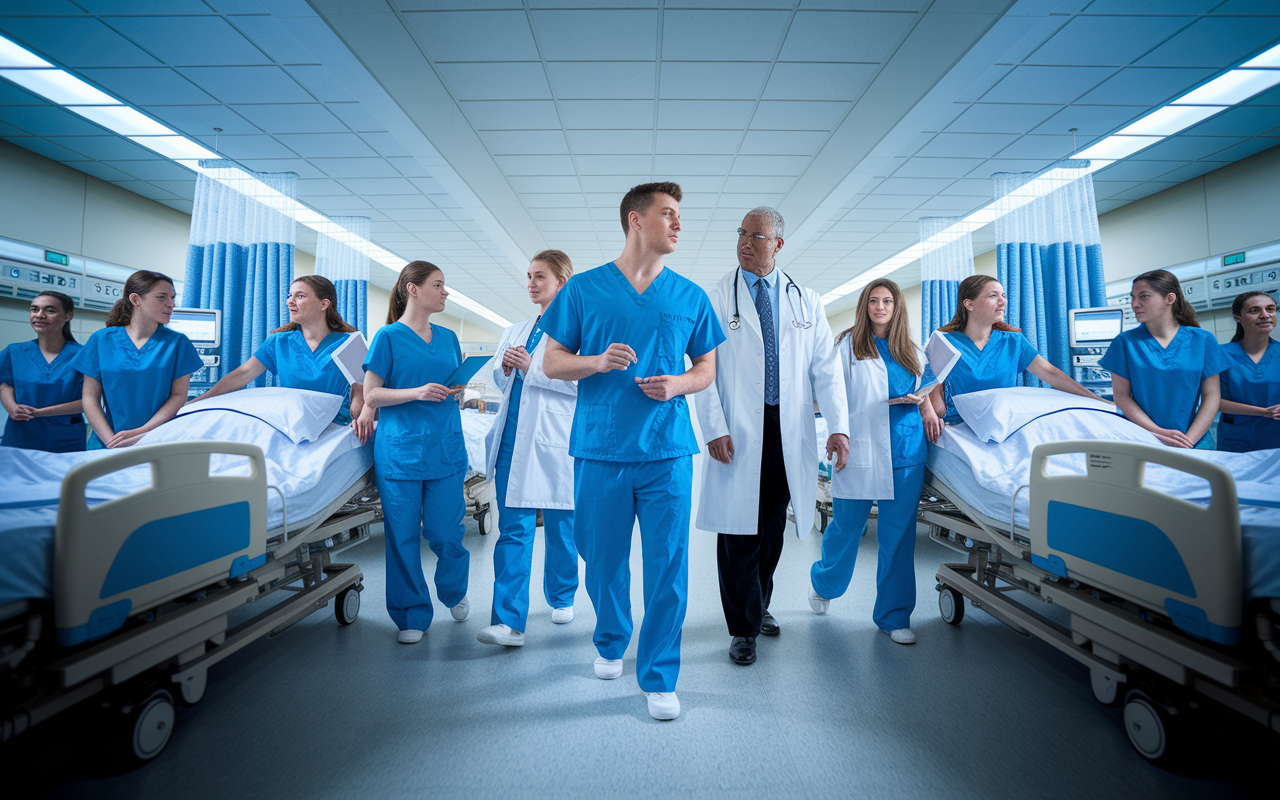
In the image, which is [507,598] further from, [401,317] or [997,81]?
[997,81]

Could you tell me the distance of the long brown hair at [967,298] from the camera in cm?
256

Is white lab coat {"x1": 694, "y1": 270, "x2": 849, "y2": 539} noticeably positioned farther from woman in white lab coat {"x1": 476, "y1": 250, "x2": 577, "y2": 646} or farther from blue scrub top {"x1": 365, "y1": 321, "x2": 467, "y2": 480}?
blue scrub top {"x1": 365, "y1": 321, "x2": 467, "y2": 480}

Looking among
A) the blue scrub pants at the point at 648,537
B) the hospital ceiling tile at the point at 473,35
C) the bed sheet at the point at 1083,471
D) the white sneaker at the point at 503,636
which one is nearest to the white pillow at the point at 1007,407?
the bed sheet at the point at 1083,471

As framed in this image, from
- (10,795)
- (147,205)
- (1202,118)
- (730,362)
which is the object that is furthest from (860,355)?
(147,205)

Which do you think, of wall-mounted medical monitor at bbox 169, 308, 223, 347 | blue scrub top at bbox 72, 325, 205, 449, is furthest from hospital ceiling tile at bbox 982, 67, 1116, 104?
wall-mounted medical monitor at bbox 169, 308, 223, 347

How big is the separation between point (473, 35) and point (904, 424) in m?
3.47

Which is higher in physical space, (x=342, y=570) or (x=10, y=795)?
(x=342, y=570)

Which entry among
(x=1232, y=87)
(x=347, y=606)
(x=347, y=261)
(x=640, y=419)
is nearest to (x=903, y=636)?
(x=640, y=419)

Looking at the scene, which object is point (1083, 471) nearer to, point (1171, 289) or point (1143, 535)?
point (1143, 535)

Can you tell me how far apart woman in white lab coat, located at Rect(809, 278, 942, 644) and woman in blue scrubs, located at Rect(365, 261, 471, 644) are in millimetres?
1639

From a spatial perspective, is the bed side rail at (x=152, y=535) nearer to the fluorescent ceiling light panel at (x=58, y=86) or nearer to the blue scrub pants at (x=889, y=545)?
the blue scrub pants at (x=889, y=545)

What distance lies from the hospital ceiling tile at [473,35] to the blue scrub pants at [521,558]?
2.68m

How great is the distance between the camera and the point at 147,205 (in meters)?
5.68

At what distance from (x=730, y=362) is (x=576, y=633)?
131 cm
